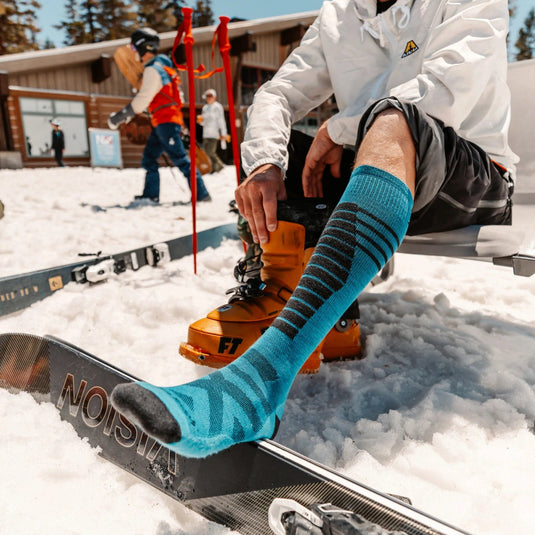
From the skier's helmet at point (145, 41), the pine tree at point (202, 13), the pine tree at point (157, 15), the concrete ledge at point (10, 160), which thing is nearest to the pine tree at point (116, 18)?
the pine tree at point (157, 15)

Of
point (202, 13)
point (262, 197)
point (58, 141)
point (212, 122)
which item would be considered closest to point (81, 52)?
point (58, 141)

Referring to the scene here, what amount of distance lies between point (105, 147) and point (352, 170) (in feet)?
40.0

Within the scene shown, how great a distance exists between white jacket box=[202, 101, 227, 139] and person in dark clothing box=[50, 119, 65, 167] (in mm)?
5137

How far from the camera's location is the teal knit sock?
2.21 ft

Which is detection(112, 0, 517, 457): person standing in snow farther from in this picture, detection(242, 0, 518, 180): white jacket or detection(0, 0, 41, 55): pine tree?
detection(0, 0, 41, 55): pine tree

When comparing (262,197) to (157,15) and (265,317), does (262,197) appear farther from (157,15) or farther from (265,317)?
(157,15)

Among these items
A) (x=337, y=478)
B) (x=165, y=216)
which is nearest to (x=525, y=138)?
(x=337, y=478)

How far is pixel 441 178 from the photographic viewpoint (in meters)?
1.00

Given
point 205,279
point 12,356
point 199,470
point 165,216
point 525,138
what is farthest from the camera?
point 165,216

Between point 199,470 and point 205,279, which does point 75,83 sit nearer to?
point 205,279

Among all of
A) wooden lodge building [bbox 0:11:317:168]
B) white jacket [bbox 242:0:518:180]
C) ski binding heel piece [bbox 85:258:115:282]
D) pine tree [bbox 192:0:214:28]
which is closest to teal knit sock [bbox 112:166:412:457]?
white jacket [bbox 242:0:518:180]

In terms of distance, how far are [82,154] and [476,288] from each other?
12079mm

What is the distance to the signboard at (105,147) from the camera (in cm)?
1173

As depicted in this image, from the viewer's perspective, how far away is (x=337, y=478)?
2.33 ft
